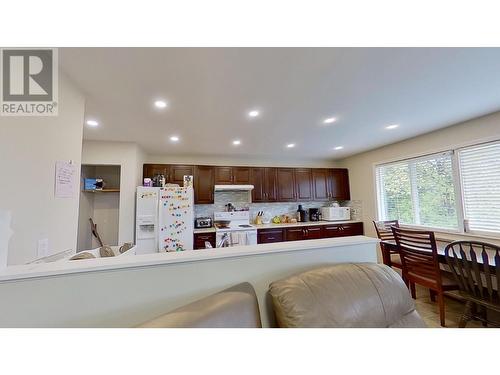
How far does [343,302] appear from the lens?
2.94ft

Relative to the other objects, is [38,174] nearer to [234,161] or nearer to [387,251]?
[234,161]

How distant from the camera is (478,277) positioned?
1.62 metres

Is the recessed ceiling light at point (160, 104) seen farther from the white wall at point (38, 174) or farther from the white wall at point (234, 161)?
the white wall at point (234, 161)

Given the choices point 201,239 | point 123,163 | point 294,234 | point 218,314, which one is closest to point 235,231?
point 201,239

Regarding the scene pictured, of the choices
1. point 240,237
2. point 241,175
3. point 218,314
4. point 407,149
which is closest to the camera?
point 218,314

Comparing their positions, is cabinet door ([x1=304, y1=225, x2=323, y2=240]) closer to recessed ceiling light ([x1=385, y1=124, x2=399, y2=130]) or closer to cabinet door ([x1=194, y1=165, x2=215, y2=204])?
cabinet door ([x1=194, y1=165, x2=215, y2=204])

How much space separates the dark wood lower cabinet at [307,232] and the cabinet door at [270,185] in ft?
2.39

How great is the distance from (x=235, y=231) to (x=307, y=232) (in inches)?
61.3

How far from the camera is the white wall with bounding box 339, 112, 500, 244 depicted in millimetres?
2436

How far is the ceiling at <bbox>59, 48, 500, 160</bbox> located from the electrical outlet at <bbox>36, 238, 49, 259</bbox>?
127cm

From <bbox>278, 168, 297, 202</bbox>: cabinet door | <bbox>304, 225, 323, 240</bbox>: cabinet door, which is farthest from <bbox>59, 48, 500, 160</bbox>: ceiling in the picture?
<bbox>304, 225, 323, 240</bbox>: cabinet door

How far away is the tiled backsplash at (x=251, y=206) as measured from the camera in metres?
4.20
